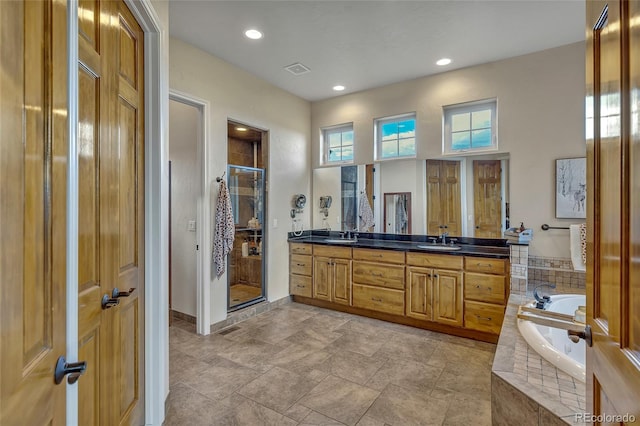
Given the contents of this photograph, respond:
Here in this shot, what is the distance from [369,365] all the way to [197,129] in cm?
291

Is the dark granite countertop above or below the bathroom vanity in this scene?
above

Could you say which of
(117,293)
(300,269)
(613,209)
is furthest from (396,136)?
(117,293)

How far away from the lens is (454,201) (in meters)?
3.74

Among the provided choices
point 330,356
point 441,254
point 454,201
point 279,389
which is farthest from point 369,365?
point 454,201

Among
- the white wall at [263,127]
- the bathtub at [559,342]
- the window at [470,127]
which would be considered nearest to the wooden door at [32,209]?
the bathtub at [559,342]

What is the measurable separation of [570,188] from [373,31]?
244 centimetres

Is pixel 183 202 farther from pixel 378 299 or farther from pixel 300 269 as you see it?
pixel 378 299

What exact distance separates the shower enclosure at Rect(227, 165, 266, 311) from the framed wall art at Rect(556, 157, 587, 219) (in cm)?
330

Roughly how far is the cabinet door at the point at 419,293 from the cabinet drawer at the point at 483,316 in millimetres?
374

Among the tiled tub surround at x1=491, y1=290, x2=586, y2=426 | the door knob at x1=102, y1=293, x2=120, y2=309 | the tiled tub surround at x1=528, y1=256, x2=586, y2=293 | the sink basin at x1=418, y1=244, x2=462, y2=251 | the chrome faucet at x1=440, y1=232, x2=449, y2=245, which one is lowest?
the tiled tub surround at x1=491, y1=290, x2=586, y2=426

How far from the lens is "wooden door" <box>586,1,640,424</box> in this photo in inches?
27.0

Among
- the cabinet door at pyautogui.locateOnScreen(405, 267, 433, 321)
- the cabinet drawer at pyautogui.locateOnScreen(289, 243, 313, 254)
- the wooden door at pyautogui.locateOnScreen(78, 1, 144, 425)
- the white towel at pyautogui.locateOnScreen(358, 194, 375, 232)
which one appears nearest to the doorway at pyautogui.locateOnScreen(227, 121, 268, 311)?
the cabinet drawer at pyautogui.locateOnScreen(289, 243, 313, 254)

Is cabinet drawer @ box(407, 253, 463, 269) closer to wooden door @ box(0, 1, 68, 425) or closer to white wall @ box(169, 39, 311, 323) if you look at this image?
white wall @ box(169, 39, 311, 323)

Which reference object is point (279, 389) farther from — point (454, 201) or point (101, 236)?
point (454, 201)
